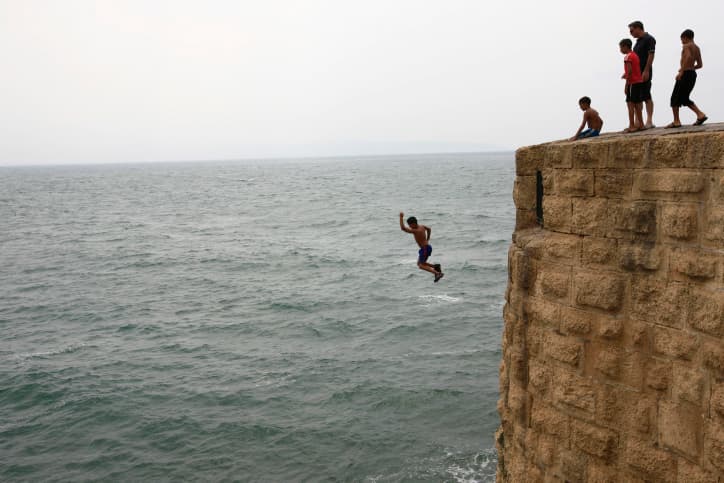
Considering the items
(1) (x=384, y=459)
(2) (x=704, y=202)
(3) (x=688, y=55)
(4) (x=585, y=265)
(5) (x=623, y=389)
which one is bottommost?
(1) (x=384, y=459)

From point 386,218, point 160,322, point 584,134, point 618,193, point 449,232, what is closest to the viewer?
point 618,193

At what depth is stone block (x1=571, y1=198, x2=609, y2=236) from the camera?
19.1 ft

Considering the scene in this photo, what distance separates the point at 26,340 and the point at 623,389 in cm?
2617

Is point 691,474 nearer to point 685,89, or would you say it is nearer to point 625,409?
point 625,409

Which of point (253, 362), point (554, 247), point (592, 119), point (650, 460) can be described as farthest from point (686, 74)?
point (253, 362)

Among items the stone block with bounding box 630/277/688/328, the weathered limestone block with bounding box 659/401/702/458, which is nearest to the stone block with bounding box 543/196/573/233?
the stone block with bounding box 630/277/688/328

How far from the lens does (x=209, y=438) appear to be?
17203 millimetres

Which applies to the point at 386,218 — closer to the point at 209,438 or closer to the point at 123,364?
the point at 123,364

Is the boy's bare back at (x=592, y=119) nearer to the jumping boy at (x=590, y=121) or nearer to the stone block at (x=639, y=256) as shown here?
the jumping boy at (x=590, y=121)

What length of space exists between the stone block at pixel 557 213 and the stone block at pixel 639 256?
2.12 feet

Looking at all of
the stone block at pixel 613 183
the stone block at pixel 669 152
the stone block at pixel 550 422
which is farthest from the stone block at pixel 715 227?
the stone block at pixel 550 422

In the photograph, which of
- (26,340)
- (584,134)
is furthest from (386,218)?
(584,134)

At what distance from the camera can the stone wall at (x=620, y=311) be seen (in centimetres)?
511

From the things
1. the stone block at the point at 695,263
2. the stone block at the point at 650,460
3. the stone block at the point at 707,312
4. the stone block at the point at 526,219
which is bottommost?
the stone block at the point at 650,460
